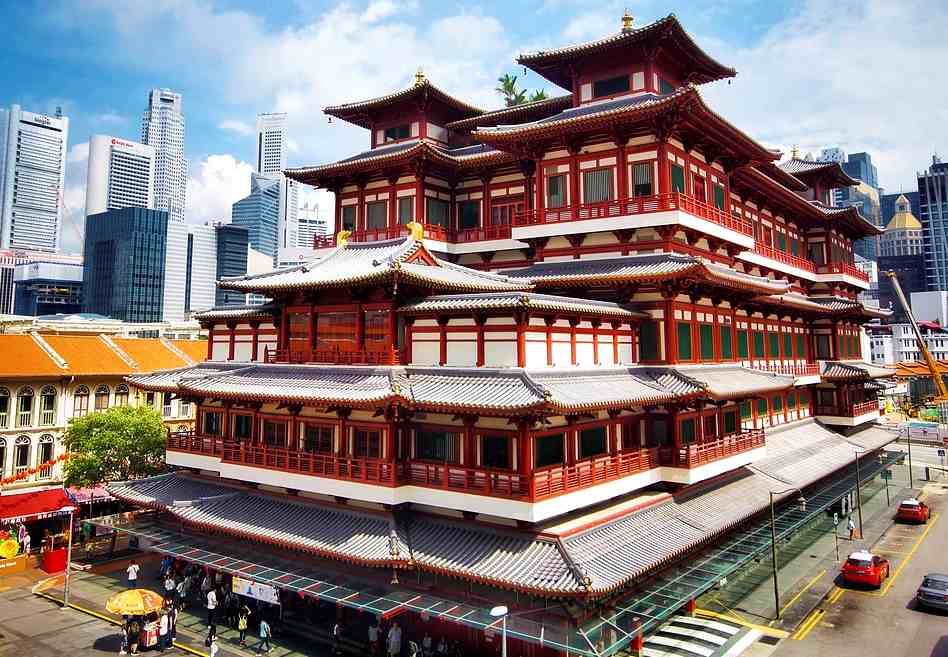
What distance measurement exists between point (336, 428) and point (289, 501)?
15.2 ft

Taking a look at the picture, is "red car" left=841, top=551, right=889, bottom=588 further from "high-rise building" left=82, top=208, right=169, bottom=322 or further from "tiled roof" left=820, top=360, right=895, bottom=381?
"high-rise building" left=82, top=208, right=169, bottom=322

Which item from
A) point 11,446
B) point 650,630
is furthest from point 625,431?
point 11,446

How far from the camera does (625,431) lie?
94.2 ft

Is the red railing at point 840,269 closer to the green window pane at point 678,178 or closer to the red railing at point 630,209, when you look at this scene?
the red railing at point 630,209

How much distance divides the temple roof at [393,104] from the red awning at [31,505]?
101 ft

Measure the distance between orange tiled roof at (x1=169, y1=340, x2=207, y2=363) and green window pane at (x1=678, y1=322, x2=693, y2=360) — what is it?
48025 mm

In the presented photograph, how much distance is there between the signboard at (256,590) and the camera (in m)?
25.8

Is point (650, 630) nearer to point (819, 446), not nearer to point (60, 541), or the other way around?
point (819, 446)

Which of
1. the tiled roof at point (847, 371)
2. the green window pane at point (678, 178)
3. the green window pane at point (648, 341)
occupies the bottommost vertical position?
the tiled roof at point (847, 371)

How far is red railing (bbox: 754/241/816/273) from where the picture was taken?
43719 millimetres

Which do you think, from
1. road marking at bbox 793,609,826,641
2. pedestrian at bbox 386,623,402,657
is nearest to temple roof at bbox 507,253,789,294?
road marking at bbox 793,609,826,641

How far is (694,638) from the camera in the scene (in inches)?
1019

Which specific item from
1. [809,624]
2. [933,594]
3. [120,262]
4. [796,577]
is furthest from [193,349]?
[120,262]

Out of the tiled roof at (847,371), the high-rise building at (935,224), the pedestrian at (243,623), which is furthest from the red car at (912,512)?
the high-rise building at (935,224)
